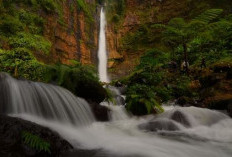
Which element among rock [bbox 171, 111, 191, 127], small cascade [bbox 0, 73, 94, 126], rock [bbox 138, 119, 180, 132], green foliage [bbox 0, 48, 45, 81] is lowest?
rock [bbox 138, 119, 180, 132]

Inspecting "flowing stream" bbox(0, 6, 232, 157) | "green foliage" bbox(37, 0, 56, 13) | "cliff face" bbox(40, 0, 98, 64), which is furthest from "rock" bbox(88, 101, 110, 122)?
"green foliage" bbox(37, 0, 56, 13)

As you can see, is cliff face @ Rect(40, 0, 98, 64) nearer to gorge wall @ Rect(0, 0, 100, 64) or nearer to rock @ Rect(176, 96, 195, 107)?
gorge wall @ Rect(0, 0, 100, 64)

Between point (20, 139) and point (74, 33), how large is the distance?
66.0 feet

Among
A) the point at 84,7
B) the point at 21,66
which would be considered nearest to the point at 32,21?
the point at 21,66

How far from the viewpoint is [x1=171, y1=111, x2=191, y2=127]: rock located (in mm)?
5281

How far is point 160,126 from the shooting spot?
16.6 ft

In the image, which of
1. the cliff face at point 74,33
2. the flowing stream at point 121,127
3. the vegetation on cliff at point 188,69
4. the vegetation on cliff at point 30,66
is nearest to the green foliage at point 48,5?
the cliff face at point 74,33

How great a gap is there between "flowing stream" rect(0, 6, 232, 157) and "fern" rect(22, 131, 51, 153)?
0.84m

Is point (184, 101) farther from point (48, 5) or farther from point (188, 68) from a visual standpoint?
point (48, 5)

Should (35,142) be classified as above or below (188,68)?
below

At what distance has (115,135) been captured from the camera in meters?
4.40

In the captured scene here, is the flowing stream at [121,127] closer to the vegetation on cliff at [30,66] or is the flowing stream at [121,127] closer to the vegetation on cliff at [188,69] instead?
the vegetation on cliff at [30,66]

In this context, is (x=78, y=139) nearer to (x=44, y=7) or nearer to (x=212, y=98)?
(x=212, y=98)

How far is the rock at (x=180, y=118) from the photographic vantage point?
5281 millimetres
